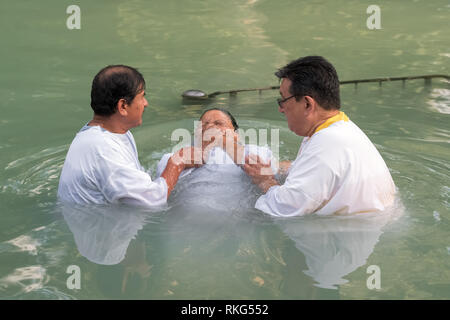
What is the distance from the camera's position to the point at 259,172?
5168 millimetres

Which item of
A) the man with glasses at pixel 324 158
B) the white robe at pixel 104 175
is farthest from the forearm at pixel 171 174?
the man with glasses at pixel 324 158

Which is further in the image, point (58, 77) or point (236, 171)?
point (58, 77)

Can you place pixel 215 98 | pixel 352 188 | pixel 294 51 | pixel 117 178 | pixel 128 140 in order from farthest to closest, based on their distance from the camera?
pixel 294 51 < pixel 215 98 < pixel 128 140 < pixel 117 178 < pixel 352 188

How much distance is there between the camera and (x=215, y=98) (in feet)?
27.6

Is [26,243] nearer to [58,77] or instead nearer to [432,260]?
[432,260]

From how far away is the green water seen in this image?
163 inches

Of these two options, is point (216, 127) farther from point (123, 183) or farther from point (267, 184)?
point (123, 183)

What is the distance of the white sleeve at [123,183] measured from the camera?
468 cm

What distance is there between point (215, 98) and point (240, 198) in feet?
11.4

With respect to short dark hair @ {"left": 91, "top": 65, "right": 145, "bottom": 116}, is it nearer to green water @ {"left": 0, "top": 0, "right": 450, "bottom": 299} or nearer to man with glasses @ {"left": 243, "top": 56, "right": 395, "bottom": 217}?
green water @ {"left": 0, "top": 0, "right": 450, "bottom": 299}

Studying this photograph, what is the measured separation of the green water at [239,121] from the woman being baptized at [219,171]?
8.1 inches

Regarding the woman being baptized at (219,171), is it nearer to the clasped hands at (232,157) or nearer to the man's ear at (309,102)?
the clasped hands at (232,157)

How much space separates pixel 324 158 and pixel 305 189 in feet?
0.87

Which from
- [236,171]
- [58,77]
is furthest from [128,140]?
[58,77]
